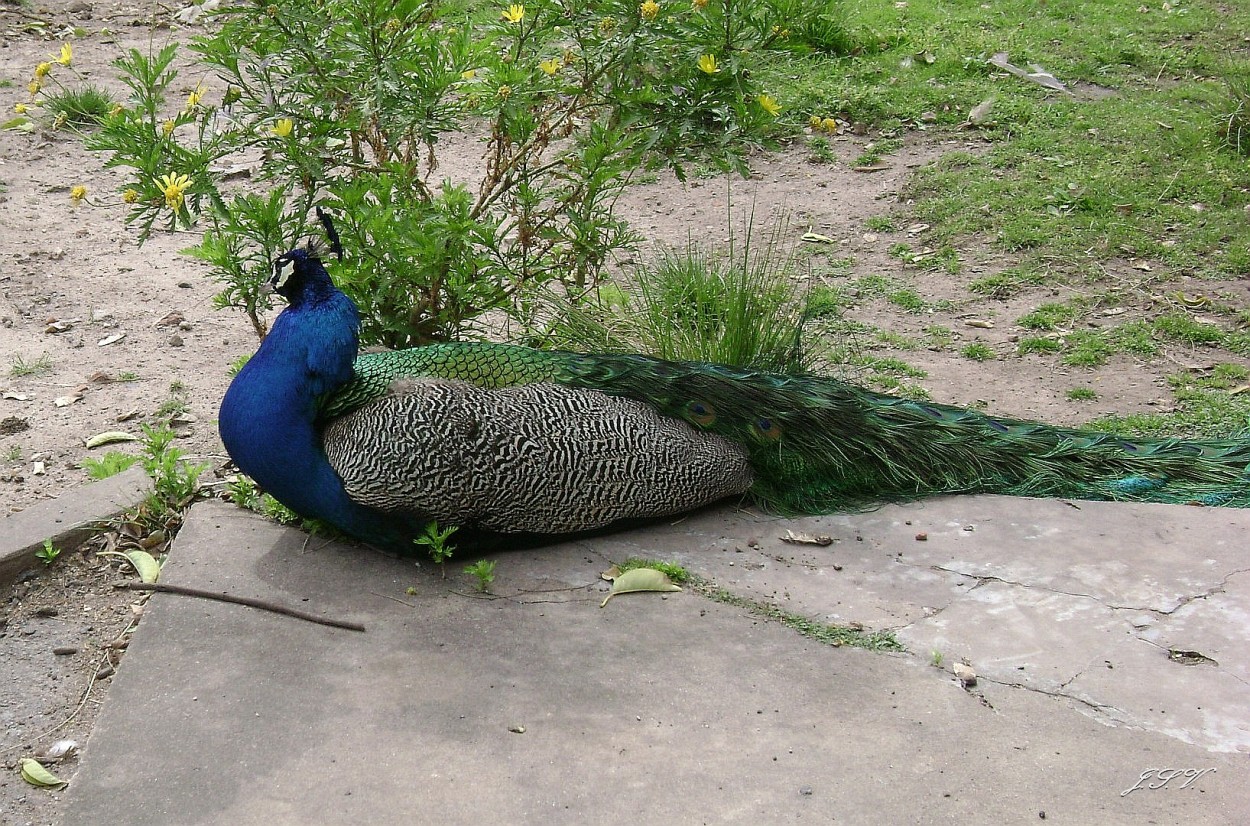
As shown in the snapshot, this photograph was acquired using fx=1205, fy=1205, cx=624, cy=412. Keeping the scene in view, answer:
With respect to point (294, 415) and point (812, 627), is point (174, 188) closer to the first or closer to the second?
point (294, 415)

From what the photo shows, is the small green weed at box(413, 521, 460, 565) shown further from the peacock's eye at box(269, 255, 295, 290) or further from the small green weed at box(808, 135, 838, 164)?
the small green weed at box(808, 135, 838, 164)

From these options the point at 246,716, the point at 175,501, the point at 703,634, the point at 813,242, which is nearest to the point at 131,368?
the point at 175,501

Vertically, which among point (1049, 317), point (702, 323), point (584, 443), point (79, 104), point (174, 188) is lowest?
point (1049, 317)

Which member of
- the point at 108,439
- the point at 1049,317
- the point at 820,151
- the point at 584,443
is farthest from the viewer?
the point at 820,151

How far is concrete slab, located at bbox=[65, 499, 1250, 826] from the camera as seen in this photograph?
2490 mm

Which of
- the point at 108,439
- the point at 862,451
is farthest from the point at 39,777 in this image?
the point at 862,451

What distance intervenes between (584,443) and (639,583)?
49cm

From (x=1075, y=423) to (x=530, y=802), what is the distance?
9.37 ft

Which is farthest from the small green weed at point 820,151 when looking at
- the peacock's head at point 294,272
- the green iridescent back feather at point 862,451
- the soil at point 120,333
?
the peacock's head at point 294,272

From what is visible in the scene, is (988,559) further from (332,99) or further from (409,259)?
(332,99)

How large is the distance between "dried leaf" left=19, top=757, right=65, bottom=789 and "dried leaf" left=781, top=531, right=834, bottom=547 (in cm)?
206

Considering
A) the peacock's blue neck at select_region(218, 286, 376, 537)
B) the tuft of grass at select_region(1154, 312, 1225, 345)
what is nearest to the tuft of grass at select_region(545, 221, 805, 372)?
the peacock's blue neck at select_region(218, 286, 376, 537)

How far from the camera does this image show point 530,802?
2.49 m

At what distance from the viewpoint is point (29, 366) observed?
4.86 meters
